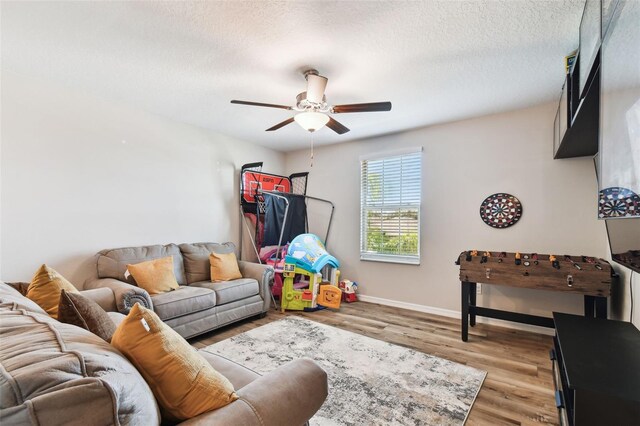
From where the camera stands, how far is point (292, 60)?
2.43m

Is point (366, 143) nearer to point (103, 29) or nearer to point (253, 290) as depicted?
point (253, 290)

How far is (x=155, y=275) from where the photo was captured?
3.12m

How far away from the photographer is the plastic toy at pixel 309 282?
13.6ft

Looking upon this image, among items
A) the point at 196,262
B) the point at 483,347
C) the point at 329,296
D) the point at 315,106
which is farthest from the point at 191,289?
the point at 483,347

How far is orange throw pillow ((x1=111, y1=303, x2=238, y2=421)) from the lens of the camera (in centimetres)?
96

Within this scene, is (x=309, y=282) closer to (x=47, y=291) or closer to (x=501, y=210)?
(x=501, y=210)

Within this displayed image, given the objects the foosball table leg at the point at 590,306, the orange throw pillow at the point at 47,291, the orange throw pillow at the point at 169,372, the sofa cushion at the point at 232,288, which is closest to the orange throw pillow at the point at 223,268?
the sofa cushion at the point at 232,288

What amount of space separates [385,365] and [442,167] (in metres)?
2.66

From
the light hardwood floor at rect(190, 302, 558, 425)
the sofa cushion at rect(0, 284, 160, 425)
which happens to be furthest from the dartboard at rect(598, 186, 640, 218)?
the sofa cushion at rect(0, 284, 160, 425)

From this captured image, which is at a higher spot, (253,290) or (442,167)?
(442,167)

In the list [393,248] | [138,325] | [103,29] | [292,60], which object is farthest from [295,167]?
[138,325]

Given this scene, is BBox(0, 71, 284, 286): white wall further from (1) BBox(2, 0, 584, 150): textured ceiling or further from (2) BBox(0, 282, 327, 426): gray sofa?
(2) BBox(0, 282, 327, 426): gray sofa

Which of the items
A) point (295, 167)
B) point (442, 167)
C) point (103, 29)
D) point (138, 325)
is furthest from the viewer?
point (295, 167)

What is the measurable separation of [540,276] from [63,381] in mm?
3382
